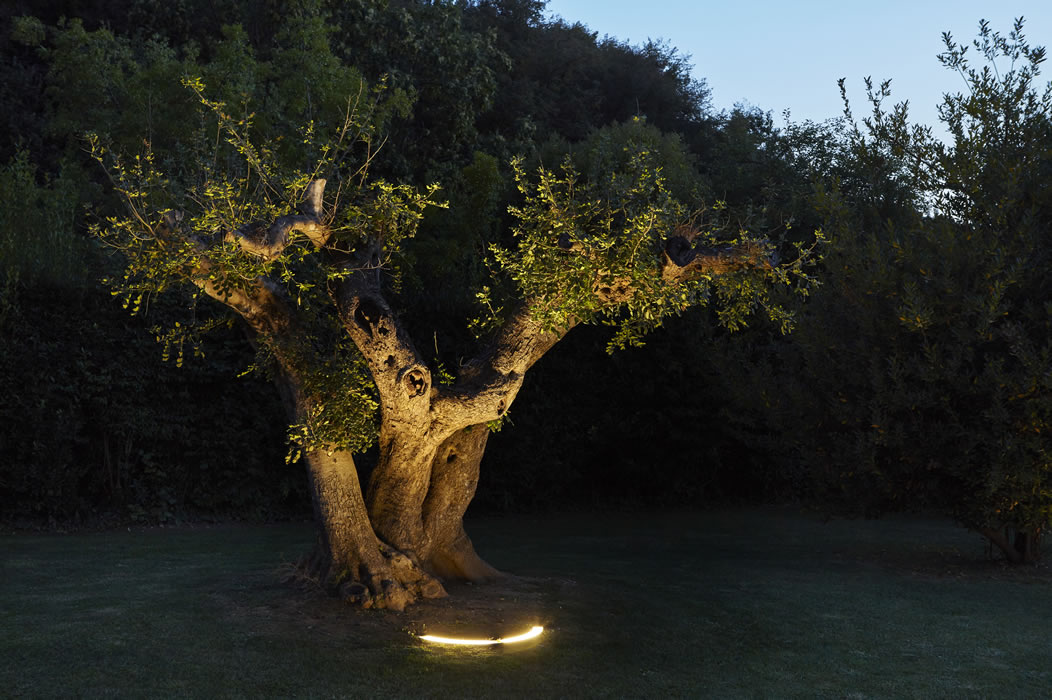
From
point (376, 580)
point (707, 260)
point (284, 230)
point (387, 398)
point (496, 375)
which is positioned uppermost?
point (707, 260)

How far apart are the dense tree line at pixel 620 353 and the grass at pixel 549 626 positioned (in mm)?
1370

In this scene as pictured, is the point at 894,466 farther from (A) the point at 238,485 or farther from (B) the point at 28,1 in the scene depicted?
(B) the point at 28,1

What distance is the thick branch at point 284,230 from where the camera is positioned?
804 centimetres

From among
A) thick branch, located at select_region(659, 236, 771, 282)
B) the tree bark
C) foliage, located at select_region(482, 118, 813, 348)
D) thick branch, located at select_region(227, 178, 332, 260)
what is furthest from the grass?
thick branch, located at select_region(659, 236, 771, 282)

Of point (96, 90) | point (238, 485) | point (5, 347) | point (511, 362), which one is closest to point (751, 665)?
point (511, 362)

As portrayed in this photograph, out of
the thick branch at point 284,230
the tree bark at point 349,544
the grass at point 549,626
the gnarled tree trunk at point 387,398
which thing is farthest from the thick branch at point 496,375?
the thick branch at point 284,230

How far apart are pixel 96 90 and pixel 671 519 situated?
1864 centimetres

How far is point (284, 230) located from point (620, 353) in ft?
34.7

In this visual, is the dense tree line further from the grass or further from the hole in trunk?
the grass

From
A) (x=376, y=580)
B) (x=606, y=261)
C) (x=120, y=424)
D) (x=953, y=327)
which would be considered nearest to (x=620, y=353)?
(x=953, y=327)

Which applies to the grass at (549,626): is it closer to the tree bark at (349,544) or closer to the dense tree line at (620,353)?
the tree bark at (349,544)

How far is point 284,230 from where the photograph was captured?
8.15 metres

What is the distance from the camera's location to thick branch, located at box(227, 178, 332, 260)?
8.04m

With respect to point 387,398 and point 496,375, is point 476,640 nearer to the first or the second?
point 387,398
